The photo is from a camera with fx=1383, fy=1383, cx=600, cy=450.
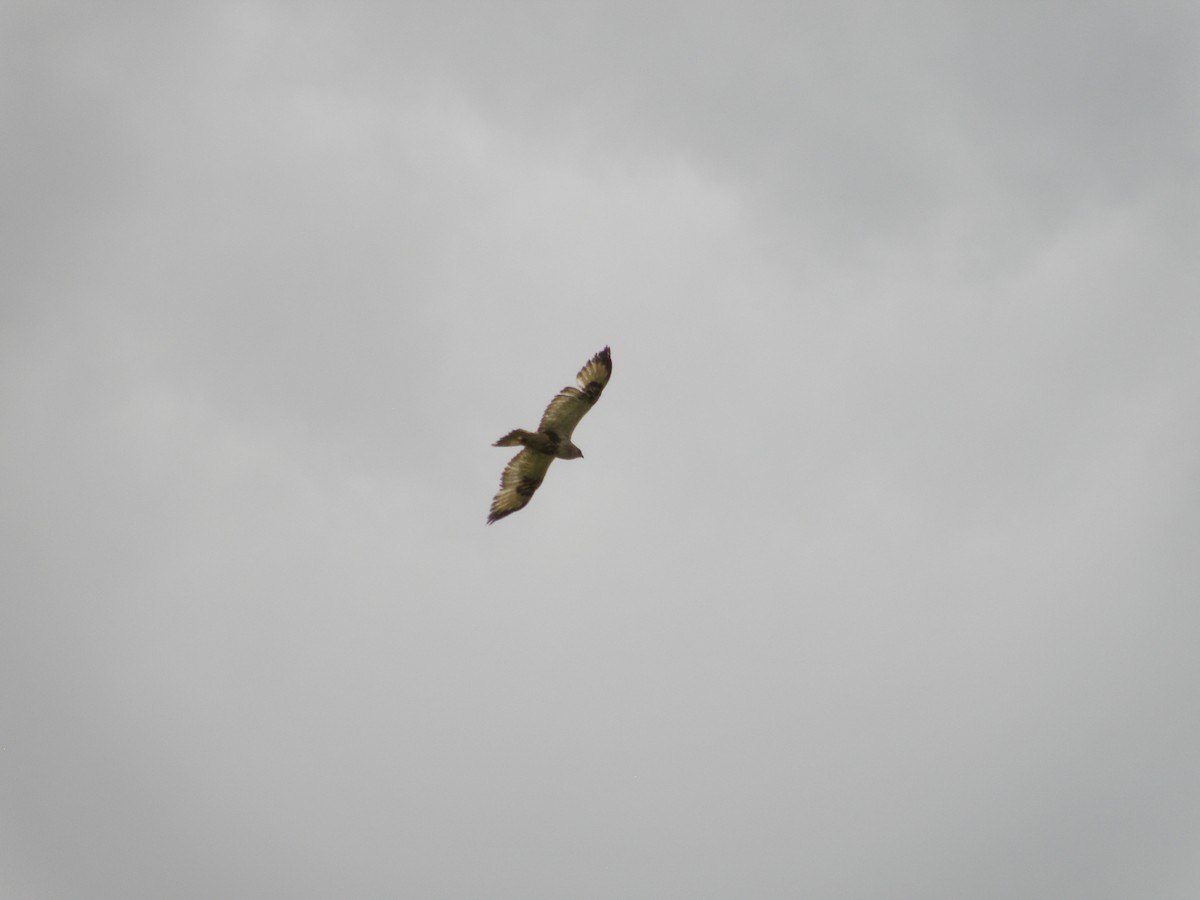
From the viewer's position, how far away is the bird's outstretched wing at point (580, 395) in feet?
173

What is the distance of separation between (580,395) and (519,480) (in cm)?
474

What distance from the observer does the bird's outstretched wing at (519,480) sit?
5453 cm

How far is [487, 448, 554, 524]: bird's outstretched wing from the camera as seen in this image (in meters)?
54.5

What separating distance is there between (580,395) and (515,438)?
9.90 feet

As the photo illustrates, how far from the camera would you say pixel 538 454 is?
54219 mm

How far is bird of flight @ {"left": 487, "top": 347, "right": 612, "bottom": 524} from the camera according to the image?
5272 centimetres

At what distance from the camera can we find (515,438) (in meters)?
52.2

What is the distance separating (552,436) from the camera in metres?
53.3

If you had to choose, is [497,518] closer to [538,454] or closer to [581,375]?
[538,454]

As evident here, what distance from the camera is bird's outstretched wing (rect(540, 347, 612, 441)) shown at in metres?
52.7

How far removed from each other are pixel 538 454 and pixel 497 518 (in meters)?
3.06

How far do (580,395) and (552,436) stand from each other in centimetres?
197

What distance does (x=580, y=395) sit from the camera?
2079 inches

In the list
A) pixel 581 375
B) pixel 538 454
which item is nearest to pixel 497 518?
pixel 538 454
